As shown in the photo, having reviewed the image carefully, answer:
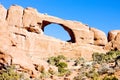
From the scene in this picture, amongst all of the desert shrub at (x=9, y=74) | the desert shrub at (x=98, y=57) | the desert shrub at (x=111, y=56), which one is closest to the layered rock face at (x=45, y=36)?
the desert shrub at (x=98, y=57)

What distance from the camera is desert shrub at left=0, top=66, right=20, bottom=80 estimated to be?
2901cm

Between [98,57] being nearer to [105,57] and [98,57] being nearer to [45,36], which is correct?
[105,57]

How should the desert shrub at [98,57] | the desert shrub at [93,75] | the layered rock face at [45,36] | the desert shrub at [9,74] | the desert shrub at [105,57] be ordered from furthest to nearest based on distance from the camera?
the layered rock face at [45,36], the desert shrub at [98,57], the desert shrub at [105,57], the desert shrub at [9,74], the desert shrub at [93,75]

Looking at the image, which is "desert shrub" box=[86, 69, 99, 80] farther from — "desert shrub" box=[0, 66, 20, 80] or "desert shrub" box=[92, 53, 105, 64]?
"desert shrub" box=[92, 53, 105, 64]

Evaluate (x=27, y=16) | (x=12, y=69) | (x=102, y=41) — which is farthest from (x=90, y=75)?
(x=102, y=41)

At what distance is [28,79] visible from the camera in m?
29.6

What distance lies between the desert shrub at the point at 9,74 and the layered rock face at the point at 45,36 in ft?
35.3

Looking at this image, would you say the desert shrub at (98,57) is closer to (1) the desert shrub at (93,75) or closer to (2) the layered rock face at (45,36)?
(2) the layered rock face at (45,36)

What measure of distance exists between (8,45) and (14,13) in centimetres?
1606

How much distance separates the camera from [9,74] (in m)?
30.0

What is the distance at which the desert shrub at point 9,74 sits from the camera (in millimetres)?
29011

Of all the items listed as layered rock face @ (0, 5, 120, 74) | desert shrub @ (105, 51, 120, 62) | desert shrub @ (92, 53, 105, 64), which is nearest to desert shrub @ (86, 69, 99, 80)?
desert shrub @ (105, 51, 120, 62)

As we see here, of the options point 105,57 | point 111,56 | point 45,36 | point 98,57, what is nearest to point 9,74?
point 105,57

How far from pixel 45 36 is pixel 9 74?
68.4 feet
